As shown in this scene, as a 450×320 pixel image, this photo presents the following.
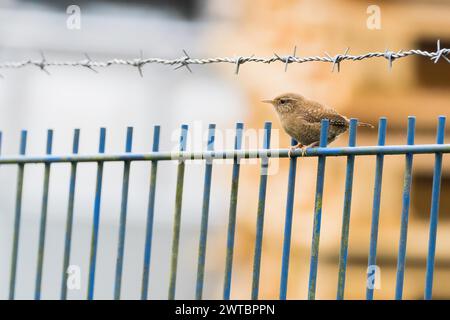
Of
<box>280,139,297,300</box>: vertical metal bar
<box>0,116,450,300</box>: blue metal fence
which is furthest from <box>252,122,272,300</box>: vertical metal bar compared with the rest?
<box>280,139,297,300</box>: vertical metal bar

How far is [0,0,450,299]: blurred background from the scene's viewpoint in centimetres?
1134

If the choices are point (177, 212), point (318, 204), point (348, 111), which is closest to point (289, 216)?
point (318, 204)

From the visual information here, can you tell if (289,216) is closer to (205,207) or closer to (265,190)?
(265,190)

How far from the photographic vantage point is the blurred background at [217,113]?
1134 cm

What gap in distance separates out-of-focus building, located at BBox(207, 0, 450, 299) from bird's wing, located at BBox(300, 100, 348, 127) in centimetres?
499

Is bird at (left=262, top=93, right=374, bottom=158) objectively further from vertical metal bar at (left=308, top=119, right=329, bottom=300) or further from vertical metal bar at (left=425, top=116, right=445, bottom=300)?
vertical metal bar at (left=425, top=116, right=445, bottom=300)

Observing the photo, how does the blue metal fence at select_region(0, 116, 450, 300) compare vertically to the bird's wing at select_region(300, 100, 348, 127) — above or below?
below

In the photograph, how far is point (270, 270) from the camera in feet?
37.6

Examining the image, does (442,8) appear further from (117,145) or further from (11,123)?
(11,123)

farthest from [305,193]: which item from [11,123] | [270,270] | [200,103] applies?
[11,123]

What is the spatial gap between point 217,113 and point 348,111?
2946 millimetres

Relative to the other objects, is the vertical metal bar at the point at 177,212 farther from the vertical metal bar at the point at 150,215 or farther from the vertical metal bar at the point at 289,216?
the vertical metal bar at the point at 289,216

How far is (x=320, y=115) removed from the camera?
19.2ft
